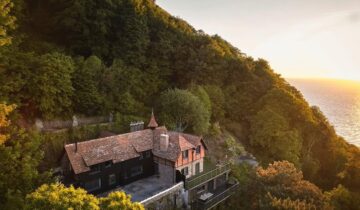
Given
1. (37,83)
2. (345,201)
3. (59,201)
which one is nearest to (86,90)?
(37,83)

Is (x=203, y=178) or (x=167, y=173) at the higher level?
(x=167, y=173)

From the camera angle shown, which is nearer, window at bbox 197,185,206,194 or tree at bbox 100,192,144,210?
tree at bbox 100,192,144,210

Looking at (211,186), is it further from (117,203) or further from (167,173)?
(117,203)

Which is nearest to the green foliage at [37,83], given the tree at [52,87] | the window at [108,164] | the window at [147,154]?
the tree at [52,87]

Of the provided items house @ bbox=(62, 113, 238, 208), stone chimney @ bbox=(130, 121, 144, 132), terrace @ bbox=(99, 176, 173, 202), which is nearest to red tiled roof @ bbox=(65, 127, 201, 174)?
house @ bbox=(62, 113, 238, 208)

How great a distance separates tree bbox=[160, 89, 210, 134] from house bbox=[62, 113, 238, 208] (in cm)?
772

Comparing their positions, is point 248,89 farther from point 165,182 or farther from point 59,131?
point 59,131

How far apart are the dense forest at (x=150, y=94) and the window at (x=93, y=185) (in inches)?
170

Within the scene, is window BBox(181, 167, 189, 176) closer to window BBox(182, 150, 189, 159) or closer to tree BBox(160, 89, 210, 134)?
window BBox(182, 150, 189, 159)

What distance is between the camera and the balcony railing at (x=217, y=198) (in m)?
29.4

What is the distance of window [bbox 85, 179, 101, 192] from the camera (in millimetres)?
27453

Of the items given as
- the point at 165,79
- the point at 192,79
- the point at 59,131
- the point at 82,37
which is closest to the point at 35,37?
the point at 82,37

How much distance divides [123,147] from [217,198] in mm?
12246

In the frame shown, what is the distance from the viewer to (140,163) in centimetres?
3162
